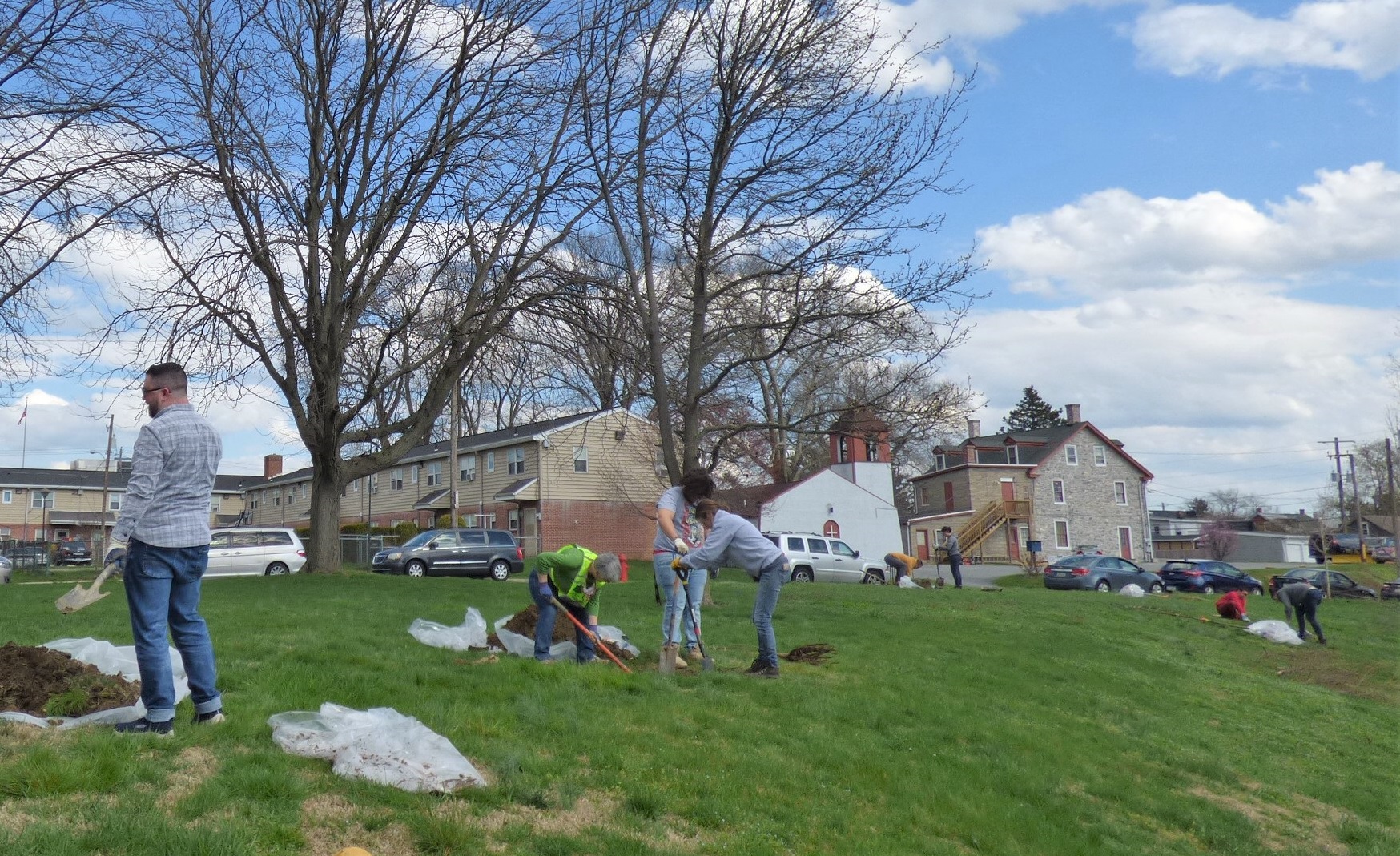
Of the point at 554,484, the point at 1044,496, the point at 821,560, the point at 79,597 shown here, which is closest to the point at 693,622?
the point at 79,597

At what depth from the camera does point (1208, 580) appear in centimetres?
3650

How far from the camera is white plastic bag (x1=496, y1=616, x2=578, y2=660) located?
363 inches

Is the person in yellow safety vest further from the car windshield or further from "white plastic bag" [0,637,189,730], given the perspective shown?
the car windshield

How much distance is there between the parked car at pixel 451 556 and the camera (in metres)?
29.5

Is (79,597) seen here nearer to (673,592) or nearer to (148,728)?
(148,728)

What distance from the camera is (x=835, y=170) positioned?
16.2 meters

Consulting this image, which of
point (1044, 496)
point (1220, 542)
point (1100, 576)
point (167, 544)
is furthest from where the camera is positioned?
point (1220, 542)

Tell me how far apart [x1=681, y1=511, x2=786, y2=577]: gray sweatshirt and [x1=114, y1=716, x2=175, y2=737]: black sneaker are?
168 inches

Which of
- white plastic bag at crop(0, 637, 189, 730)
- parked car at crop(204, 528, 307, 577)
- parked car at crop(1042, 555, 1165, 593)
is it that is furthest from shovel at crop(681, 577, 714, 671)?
parked car at crop(1042, 555, 1165, 593)

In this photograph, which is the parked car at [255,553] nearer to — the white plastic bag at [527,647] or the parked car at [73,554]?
the white plastic bag at [527,647]

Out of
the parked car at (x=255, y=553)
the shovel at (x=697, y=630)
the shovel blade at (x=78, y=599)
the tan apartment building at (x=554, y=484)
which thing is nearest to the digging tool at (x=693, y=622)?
the shovel at (x=697, y=630)

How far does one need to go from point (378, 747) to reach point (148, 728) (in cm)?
115

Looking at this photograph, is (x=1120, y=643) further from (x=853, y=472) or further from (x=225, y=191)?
(x=853, y=472)

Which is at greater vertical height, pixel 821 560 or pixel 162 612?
pixel 162 612
